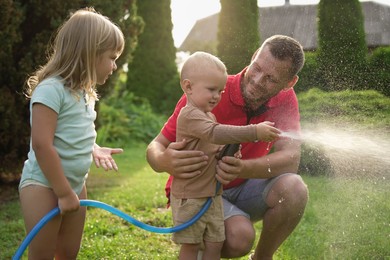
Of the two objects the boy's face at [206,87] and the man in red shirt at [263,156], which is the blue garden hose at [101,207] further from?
the boy's face at [206,87]

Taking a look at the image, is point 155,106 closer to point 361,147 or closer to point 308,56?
point 308,56

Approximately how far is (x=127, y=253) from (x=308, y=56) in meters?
3.18

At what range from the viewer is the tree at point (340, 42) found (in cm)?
607

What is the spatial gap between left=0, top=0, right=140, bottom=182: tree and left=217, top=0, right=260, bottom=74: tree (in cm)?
148

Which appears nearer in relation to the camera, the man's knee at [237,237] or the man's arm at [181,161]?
the man's arm at [181,161]

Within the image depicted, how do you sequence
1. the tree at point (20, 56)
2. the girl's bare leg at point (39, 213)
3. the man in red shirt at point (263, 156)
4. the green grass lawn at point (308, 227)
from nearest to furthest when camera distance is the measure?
the girl's bare leg at point (39, 213) → the man in red shirt at point (263, 156) → the green grass lawn at point (308, 227) → the tree at point (20, 56)

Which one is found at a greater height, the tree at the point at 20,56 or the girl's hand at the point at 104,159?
the girl's hand at the point at 104,159

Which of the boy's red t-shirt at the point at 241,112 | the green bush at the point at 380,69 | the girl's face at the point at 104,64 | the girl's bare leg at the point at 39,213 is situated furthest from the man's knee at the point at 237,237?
the green bush at the point at 380,69

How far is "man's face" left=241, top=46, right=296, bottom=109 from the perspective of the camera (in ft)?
10.3

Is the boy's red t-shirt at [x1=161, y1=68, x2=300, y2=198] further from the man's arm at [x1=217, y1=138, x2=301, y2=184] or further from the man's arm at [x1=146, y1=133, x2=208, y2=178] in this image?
the man's arm at [x1=146, y1=133, x2=208, y2=178]

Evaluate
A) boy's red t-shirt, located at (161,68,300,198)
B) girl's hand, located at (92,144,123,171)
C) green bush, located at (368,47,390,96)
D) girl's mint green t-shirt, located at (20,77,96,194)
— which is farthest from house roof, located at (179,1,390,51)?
girl's mint green t-shirt, located at (20,77,96,194)

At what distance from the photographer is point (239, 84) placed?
334 centimetres

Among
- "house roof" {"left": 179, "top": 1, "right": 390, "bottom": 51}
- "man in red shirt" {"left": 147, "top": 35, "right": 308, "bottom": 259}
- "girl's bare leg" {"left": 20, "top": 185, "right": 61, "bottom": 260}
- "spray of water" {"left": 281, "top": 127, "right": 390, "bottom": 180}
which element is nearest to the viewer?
"girl's bare leg" {"left": 20, "top": 185, "right": 61, "bottom": 260}

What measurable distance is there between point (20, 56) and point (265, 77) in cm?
347
